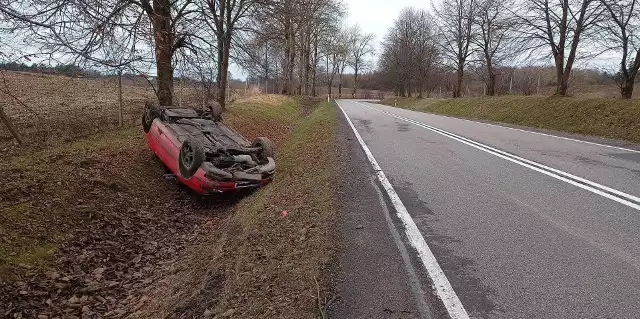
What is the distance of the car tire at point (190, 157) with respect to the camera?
24.3ft

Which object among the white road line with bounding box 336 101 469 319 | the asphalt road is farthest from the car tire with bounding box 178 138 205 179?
the white road line with bounding box 336 101 469 319

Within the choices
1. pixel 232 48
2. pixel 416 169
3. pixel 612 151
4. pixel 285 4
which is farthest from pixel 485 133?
pixel 232 48

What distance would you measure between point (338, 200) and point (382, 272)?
88.5 inches

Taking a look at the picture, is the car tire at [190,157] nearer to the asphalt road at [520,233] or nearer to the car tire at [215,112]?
the asphalt road at [520,233]

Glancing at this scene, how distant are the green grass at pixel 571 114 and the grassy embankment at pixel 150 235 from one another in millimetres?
11726

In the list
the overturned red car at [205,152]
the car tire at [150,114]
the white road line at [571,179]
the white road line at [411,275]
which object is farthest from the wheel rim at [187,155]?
the white road line at [571,179]

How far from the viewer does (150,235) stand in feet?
21.3

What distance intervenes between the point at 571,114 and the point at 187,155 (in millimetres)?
16746

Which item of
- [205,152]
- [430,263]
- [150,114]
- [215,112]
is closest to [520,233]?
[430,263]

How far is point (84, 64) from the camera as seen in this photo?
5398mm

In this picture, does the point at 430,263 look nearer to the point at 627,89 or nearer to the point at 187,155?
the point at 187,155

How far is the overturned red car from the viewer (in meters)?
7.34

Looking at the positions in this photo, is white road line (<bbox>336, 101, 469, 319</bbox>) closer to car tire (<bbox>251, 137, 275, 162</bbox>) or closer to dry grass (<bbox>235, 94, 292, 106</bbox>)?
car tire (<bbox>251, 137, 275, 162</bbox>)

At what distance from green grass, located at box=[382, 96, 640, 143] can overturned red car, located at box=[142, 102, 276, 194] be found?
38.6ft
